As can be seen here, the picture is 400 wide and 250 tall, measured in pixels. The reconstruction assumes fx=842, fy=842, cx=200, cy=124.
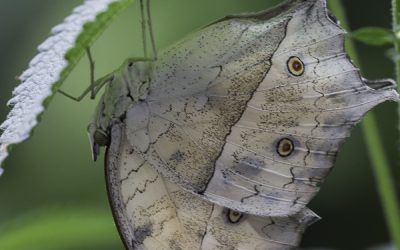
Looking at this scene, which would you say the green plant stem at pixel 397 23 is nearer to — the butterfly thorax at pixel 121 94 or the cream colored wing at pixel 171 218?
the cream colored wing at pixel 171 218

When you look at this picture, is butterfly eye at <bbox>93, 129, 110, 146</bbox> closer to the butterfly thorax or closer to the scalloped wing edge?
→ the butterfly thorax

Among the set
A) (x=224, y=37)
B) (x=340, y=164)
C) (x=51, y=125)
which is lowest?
(x=340, y=164)

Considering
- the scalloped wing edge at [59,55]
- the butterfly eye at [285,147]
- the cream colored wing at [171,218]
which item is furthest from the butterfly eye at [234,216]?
the scalloped wing edge at [59,55]

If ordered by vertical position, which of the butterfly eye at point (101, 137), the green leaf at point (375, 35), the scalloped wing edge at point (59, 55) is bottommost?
the butterfly eye at point (101, 137)

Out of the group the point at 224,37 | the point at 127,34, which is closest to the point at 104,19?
the point at 224,37

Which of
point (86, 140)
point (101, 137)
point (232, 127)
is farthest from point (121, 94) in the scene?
point (86, 140)

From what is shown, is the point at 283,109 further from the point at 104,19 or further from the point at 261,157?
the point at 104,19

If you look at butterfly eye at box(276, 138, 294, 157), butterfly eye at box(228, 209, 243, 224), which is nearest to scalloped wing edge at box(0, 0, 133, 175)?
butterfly eye at box(276, 138, 294, 157)
